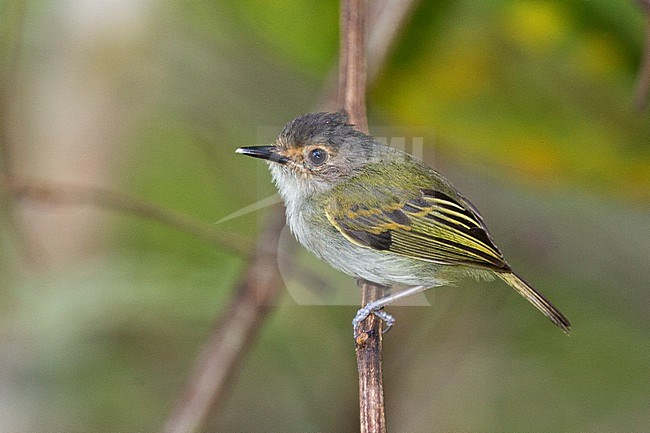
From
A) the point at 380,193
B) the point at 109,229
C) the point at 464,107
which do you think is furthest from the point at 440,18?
the point at 109,229

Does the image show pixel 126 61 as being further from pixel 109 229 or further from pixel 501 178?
pixel 501 178

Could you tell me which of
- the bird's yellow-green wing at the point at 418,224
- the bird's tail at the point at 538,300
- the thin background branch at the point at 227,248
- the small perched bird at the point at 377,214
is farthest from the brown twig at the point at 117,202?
the bird's tail at the point at 538,300

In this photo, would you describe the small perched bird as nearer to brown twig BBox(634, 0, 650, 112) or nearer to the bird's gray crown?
the bird's gray crown

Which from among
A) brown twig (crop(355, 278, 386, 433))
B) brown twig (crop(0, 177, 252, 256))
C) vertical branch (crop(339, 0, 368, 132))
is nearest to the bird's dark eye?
vertical branch (crop(339, 0, 368, 132))

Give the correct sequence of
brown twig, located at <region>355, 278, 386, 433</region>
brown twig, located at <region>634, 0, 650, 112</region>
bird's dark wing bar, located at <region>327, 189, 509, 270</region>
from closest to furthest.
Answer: brown twig, located at <region>355, 278, 386, 433</region>, brown twig, located at <region>634, 0, 650, 112</region>, bird's dark wing bar, located at <region>327, 189, 509, 270</region>

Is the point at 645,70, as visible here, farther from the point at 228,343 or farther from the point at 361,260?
the point at 228,343

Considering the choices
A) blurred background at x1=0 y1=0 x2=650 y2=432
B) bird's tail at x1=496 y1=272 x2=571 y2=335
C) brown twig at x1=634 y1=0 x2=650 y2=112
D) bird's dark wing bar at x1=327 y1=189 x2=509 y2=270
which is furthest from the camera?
blurred background at x1=0 y1=0 x2=650 y2=432

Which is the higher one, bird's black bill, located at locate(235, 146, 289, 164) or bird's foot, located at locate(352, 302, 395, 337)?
bird's black bill, located at locate(235, 146, 289, 164)

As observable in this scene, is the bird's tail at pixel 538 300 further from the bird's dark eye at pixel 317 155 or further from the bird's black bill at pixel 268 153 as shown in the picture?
the bird's black bill at pixel 268 153

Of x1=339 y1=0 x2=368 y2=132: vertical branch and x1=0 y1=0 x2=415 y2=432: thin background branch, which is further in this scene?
x1=0 y1=0 x2=415 y2=432: thin background branch
